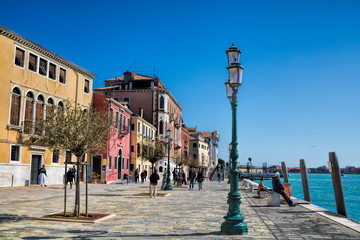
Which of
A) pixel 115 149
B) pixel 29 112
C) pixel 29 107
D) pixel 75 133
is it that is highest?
pixel 29 107

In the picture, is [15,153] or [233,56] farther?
[15,153]

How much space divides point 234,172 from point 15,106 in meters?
21.5

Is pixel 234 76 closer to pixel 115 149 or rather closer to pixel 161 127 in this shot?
pixel 115 149

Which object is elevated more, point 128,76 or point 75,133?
point 128,76

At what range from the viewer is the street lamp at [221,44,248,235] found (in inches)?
364

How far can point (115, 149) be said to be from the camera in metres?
40.0

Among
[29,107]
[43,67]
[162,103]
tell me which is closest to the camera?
[29,107]

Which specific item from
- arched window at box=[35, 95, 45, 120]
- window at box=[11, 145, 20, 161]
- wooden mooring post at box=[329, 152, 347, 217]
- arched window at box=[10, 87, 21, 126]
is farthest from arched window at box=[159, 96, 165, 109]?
wooden mooring post at box=[329, 152, 347, 217]

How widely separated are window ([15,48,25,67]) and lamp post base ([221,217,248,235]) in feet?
74.7

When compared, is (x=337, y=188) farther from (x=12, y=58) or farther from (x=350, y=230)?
(x=12, y=58)

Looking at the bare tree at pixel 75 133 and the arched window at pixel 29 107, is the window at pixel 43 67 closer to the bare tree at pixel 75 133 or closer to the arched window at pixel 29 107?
the arched window at pixel 29 107

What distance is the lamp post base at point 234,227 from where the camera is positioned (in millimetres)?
9164

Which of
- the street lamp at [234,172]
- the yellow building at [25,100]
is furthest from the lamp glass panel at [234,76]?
the yellow building at [25,100]

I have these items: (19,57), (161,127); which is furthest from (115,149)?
(161,127)
